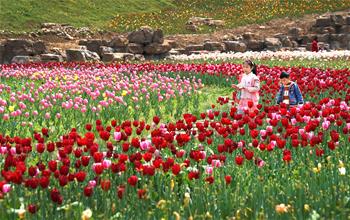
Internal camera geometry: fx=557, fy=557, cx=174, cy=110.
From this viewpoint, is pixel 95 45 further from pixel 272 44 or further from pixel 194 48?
pixel 272 44

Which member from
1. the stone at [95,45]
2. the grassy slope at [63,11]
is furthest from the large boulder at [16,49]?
the grassy slope at [63,11]

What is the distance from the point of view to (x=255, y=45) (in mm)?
37344

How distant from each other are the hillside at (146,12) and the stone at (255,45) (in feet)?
28.1

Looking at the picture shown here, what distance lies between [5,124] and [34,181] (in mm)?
A: 5208

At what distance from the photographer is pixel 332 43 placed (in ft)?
132

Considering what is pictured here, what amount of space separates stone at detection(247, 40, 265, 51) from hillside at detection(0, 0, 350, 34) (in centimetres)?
858

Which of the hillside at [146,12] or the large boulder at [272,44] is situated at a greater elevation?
the hillside at [146,12]

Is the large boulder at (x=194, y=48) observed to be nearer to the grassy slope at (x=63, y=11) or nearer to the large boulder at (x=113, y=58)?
the large boulder at (x=113, y=58)

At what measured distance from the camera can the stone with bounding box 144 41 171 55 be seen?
3225 centimetres

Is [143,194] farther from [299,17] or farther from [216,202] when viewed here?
[299,17]

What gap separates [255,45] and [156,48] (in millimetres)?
8291

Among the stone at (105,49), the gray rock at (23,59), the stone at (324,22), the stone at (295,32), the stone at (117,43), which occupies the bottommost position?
the gray rock at (23,59)

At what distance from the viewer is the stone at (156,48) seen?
32250mm

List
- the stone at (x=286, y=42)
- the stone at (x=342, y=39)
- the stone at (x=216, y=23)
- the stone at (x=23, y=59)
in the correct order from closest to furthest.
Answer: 1. the stone at (x=23, y=59)
2. the stone at (x=286, y=42)
3. the stone at (x=342, y=39)
4. the stone at (x=216, y=23)
